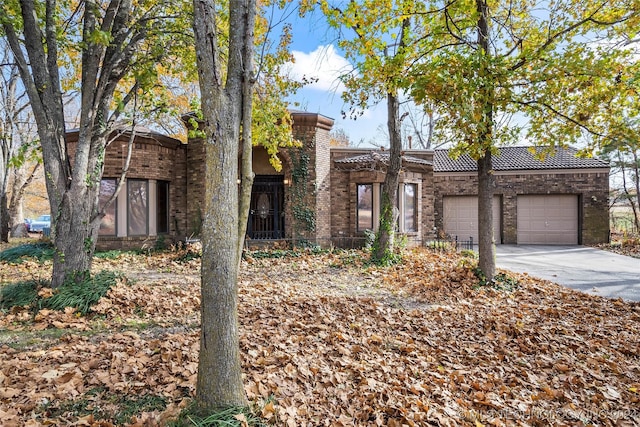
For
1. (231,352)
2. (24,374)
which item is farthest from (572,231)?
(24,374)

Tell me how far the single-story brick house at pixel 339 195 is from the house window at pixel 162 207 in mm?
39

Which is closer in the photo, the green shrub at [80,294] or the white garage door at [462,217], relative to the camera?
the green shrub at [80,294]

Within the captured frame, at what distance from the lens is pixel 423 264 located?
9523mm

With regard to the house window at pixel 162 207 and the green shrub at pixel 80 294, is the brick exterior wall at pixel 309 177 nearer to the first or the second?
the house window at pixel 162 207

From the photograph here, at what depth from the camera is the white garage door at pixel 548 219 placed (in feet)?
53.7

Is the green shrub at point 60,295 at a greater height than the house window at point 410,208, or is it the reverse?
the house window at point 410,208

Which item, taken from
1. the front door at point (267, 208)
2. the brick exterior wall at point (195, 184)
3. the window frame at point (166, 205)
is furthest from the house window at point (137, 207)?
the front door at point (267, 208)

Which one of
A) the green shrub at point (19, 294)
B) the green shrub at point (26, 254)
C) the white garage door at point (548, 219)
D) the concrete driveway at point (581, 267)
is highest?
the white garage door at point (548, 219)

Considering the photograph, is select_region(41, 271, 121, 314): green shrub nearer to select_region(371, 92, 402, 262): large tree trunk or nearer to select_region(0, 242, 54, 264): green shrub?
select_region(0, 242, 54, 264): green shrub

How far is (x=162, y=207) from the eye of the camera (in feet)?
42.3

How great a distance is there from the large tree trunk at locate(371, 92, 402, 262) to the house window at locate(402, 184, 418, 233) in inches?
159

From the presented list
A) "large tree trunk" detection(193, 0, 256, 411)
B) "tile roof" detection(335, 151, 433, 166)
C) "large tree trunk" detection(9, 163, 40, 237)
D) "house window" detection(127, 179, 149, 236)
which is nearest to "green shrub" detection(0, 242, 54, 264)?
"house window" detection(127, 179, 149, 236)

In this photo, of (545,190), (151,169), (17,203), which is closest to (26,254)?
(151,169)

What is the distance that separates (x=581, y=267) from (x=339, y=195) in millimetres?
8525
